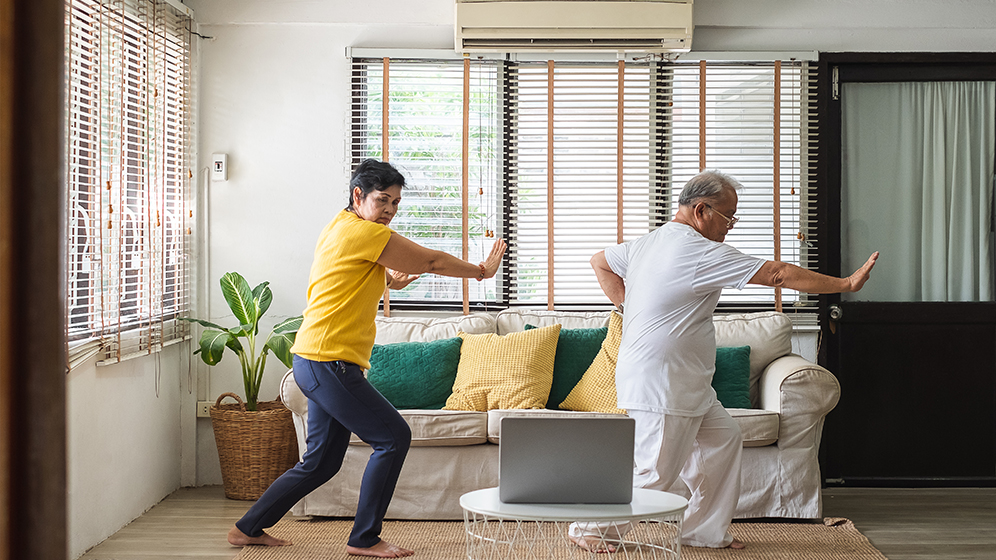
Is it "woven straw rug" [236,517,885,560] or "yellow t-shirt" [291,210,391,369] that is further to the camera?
"woven straw rug" [236,517,885,560]

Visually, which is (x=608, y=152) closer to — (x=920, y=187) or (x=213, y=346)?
(x=920, y=187)

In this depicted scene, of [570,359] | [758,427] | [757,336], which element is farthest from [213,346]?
[757,336]

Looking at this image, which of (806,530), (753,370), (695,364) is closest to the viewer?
(695,364)

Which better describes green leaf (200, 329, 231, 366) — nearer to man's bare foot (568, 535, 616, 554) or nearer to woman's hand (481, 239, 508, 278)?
woman's hand (481, 239, 508, 278)

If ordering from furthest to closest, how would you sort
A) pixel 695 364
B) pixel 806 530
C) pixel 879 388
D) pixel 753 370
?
pixel 879 388, pixel 753 370, pixel 806 530, pixel 695 364

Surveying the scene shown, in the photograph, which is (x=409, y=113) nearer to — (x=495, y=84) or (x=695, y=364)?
(x=495, y=84)

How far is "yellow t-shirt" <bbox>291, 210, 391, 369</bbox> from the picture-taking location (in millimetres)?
2732

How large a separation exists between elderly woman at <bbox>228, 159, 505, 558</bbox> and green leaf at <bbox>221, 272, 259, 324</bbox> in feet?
3.79

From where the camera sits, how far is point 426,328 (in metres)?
4.01

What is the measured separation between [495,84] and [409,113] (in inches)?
18.7

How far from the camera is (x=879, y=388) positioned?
427 centimetres

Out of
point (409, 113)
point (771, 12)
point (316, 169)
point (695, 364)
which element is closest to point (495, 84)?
point (409, 113)

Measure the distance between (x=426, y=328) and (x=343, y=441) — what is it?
112 cm

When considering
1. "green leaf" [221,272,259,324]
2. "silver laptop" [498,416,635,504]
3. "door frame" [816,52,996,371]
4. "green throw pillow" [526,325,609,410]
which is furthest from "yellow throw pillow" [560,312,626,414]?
"green leaf" [221,272,259,324]
